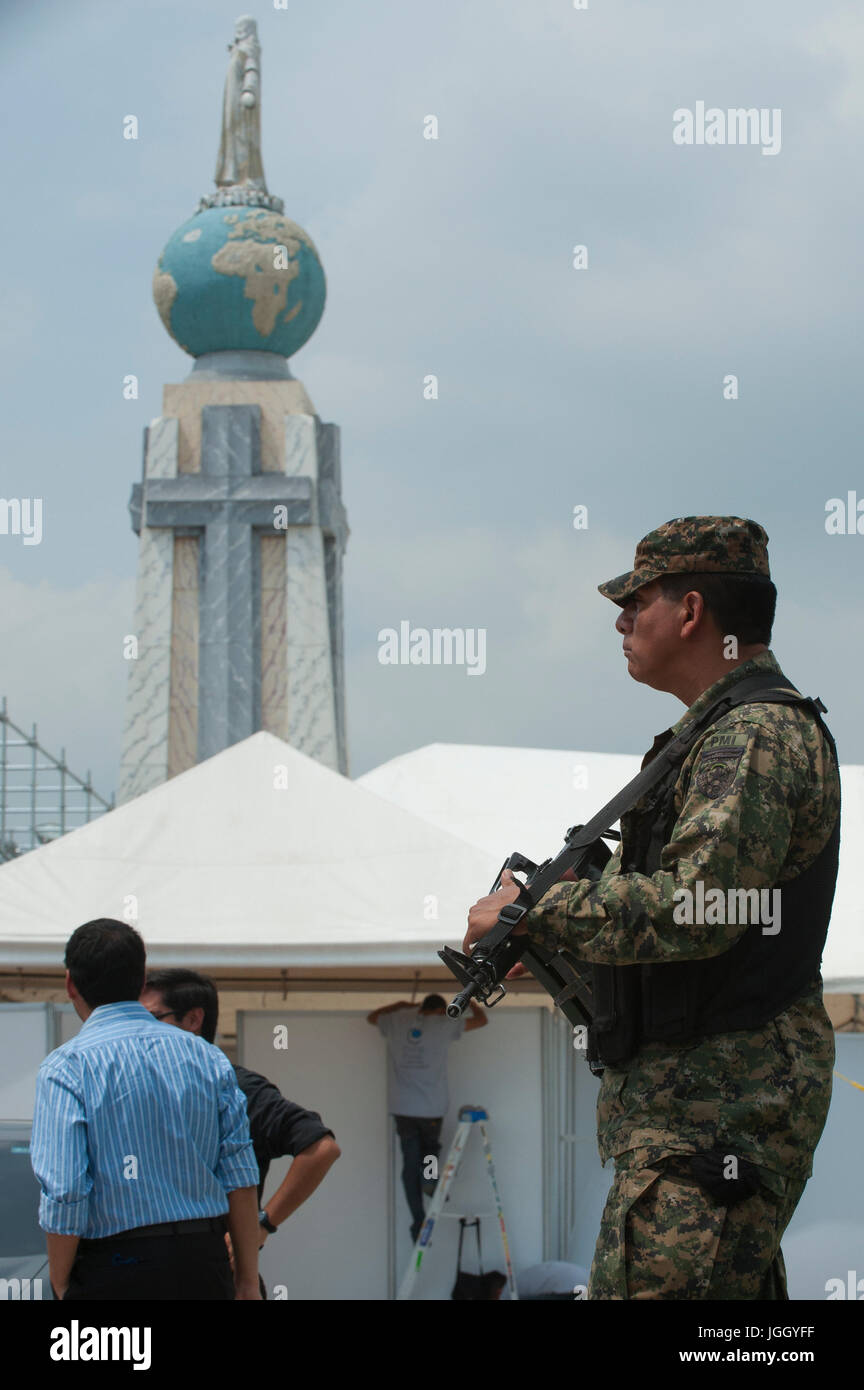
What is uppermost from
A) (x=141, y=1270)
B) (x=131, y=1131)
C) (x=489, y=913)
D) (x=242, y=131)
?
(x=242, y=131)

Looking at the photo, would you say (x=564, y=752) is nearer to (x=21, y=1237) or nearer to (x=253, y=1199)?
(x=21, y=1237)

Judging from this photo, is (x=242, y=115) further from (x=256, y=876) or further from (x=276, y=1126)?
(x=276, y=1126)

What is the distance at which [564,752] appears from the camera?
10289 millimetres

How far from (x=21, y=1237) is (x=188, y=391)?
12.8 metres

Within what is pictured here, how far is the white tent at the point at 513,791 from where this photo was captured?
9016 millimetres

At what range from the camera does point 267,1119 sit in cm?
355

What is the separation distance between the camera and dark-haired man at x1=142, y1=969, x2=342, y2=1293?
351cm

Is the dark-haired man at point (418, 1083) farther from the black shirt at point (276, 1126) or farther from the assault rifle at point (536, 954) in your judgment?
the assault rifle at point (536, 954)

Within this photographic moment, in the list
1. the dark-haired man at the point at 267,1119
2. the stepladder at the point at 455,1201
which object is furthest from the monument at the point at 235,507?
the dark-haired man at the point at 267,1119

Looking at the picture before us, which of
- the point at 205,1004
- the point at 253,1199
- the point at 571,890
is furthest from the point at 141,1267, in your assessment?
the point at 571,890

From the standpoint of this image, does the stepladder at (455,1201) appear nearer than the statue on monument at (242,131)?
Yes

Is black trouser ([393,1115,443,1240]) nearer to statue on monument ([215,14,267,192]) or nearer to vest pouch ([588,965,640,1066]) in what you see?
vest pouch ([588,965,640,1066])

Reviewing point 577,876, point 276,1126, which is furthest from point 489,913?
point 276,1126

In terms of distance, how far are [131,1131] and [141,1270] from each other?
27cm
